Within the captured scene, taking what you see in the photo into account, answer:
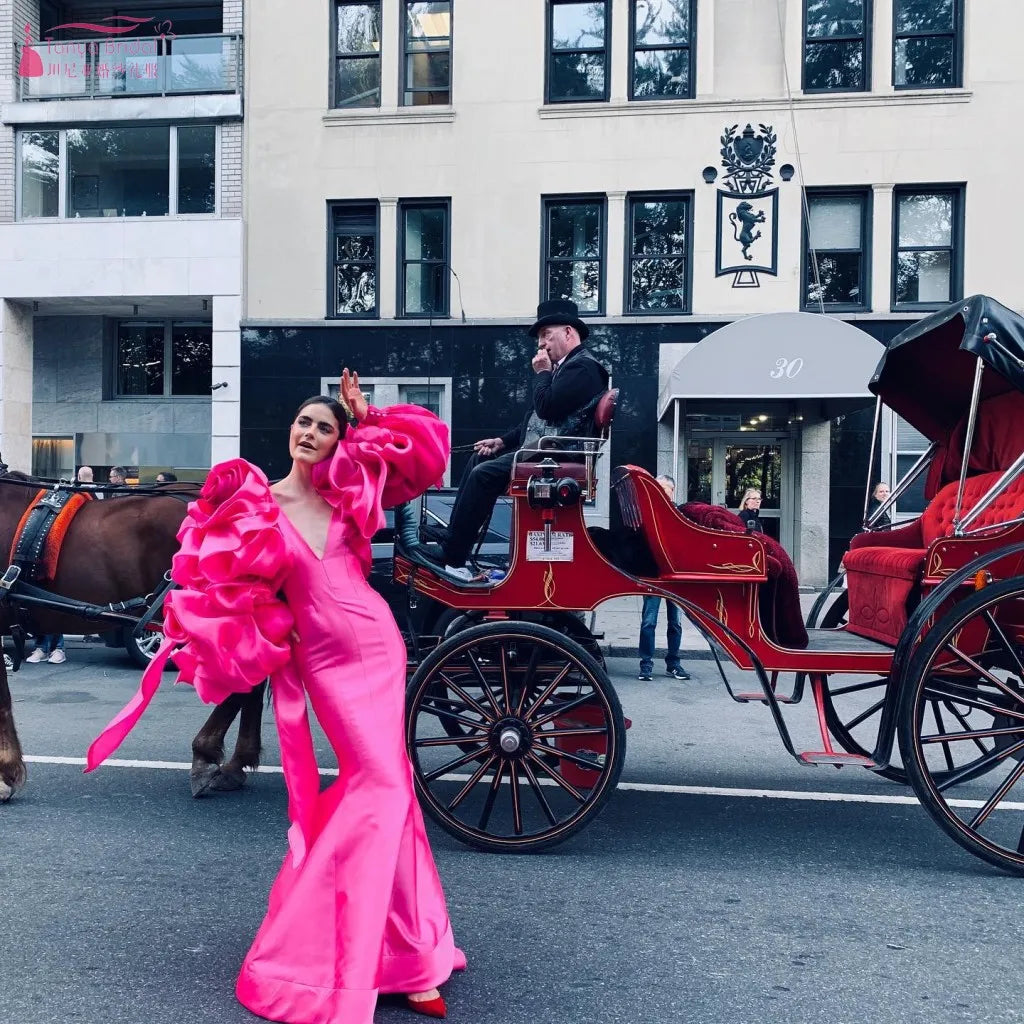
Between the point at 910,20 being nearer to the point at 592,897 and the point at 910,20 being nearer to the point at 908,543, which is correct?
the point at 908,543

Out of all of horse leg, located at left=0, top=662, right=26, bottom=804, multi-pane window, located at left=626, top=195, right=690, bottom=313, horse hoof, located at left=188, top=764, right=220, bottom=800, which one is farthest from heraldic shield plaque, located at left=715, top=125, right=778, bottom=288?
horse leg, located at left=0, top=662, right=26, bottom=804

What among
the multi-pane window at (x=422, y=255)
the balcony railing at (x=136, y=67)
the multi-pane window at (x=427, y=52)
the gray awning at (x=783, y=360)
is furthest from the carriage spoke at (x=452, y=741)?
the balcony railing at (x=136, y=67)

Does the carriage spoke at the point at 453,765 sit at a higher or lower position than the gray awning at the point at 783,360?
lower

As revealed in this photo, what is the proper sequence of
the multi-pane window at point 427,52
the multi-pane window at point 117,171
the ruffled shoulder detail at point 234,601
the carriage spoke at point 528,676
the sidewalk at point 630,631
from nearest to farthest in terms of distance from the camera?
the ruffled shoulder detail at point 234,601 → the carriage spoke at point 528,676 → the sidewalk at point 630,631 → the multi-pane window at point 427,52 → the multi-pane window at point 117,171

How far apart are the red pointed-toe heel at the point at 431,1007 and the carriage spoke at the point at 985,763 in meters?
2.38

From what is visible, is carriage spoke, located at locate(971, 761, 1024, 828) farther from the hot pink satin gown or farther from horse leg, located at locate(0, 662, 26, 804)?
horse leg, located at locate(0, 662, 26, 804)

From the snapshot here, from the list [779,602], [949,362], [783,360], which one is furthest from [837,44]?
[779,602]

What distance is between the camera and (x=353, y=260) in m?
17.8

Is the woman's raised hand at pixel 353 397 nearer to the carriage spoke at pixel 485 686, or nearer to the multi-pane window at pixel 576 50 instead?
the carriage spoke at pixel 485 686

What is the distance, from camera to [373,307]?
17.8m

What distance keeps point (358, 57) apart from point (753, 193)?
728cm

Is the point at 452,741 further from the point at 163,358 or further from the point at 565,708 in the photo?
the point at 163,358

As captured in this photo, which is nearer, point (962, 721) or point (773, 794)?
point (962, 721)

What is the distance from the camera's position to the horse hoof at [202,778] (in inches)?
217
